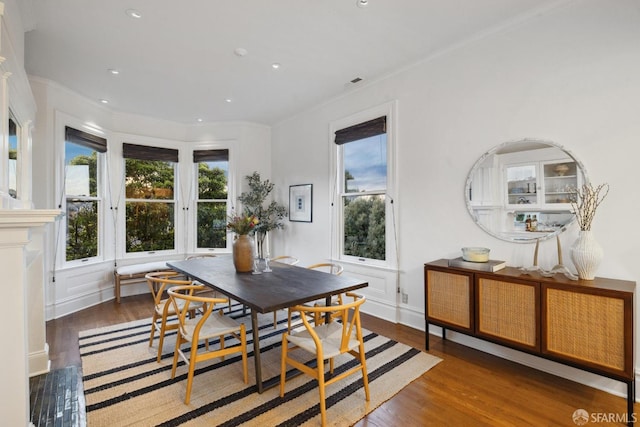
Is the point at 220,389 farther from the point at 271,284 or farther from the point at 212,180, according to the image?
the point at 212,180

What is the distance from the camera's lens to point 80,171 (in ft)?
14.8

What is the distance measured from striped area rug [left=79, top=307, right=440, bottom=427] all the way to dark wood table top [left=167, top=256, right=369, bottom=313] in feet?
2.30

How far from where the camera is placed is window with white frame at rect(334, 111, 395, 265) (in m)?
3.90

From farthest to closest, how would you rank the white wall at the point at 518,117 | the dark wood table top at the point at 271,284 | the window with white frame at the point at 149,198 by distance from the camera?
the window with white frame at the point at 149,198
the white wall at the point at 518,117
the dark wood table top at the point at 271,284

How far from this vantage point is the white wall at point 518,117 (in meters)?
2.30

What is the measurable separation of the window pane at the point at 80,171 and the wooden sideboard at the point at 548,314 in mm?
4823

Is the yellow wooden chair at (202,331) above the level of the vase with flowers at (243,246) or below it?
below

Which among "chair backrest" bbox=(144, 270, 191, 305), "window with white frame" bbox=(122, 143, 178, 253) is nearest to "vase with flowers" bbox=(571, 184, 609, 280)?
"chair backrest" bbox=(144, 270, 191, 305)

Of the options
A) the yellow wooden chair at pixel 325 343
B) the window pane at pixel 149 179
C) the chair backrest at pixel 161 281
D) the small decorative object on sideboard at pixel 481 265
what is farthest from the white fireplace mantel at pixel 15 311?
the window pane at pixel 149 179

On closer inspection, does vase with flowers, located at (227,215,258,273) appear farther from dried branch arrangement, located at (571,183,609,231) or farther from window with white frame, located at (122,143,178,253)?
window with white frame, located at (122,143,178,253)

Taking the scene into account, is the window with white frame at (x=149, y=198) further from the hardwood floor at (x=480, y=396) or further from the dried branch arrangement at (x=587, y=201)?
the dried branch arrangement at (x=587, y=201)

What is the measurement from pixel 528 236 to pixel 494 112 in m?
1.17

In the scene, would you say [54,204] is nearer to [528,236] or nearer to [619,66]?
[528,236]

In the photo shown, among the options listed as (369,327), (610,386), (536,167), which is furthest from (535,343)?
(369,327)
